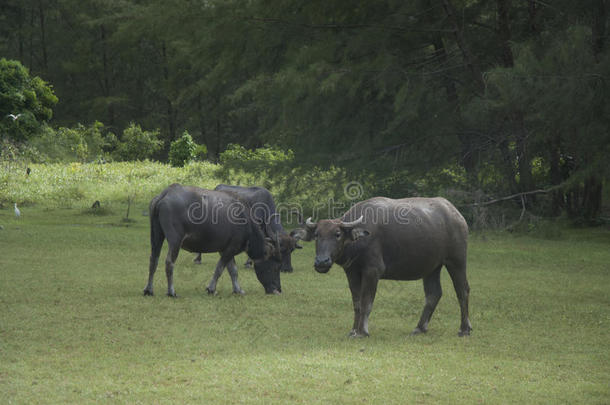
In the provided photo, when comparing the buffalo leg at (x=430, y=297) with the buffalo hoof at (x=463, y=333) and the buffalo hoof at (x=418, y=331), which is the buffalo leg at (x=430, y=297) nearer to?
the buffalo hoof at (x=418, y=331)

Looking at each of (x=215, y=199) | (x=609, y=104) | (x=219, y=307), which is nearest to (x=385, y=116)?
(x=609, y=104)

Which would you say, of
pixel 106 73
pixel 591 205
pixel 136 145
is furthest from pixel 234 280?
pixel 106 73

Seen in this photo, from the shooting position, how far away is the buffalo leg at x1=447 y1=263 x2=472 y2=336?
8.55m

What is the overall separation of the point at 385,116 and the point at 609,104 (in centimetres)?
689

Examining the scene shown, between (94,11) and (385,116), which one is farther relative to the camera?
(94,11)

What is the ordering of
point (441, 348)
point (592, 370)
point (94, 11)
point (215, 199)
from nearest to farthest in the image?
point (592, 370) < point (441, 348) < point (215, 199) < point (94, 11)

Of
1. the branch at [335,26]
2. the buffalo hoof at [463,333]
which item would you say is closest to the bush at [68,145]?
the branch at [335,26]

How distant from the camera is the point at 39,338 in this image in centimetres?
802

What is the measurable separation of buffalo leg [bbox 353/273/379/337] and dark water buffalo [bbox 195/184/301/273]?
Answer: 408 centimetres

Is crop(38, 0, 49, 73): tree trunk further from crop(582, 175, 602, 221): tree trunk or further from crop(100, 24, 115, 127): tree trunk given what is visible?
crop(582, 175, 602, 221): tree trunk

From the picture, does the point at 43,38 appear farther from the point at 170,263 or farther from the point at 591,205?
the point at 170,263

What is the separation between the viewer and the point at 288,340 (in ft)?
26.9

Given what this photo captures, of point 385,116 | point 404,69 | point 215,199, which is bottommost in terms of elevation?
point 215,199

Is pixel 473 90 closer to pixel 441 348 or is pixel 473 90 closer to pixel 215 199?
pixel 215 199
